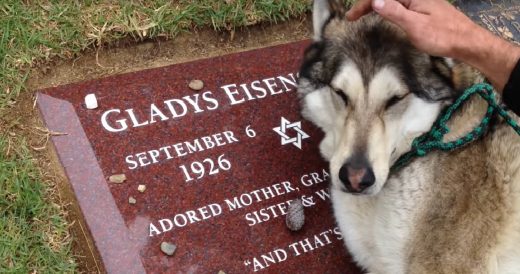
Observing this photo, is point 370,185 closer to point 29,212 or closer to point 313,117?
point 313,117

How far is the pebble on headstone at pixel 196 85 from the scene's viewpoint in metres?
3.83

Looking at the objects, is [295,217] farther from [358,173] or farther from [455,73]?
[455,73]

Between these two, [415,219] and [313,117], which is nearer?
[415,219]

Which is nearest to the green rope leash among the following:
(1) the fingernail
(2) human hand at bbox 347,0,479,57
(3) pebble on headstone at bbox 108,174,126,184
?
(2) human hand at bbox 347,0,479,57

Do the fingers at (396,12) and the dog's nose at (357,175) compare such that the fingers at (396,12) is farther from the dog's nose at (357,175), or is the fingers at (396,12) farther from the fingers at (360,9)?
the dog's nose at (357,175)

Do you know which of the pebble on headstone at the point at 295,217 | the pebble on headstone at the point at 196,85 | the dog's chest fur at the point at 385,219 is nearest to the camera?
the dog's chest fur at the point at 385,219

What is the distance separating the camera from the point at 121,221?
334cm

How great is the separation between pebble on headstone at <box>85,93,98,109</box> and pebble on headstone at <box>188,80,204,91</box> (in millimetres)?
546

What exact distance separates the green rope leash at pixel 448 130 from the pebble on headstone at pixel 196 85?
124 cm

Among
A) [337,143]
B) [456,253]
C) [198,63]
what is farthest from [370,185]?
[198,63]

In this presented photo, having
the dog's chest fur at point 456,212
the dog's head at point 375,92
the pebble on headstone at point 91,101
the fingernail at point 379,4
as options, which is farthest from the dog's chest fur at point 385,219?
the pebble on headstone at point 91,101

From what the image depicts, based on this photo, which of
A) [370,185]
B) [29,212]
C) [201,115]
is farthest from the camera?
[201,115]

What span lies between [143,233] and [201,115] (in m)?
0.77

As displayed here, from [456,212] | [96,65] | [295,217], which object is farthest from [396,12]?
[96,65]
